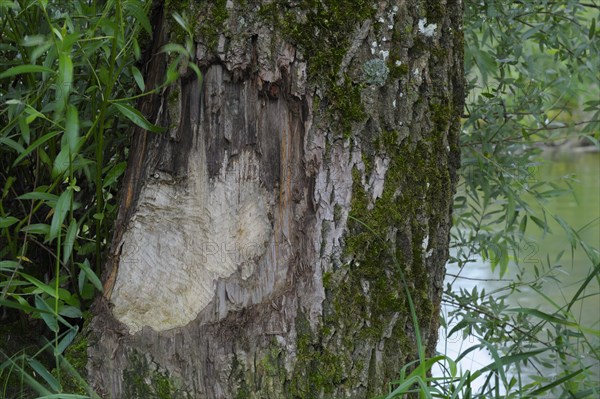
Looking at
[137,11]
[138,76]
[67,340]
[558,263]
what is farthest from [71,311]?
[558,263]

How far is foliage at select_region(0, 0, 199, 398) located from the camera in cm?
176

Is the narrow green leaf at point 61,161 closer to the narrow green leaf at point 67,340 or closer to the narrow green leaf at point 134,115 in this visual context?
the narrow green leaf at point 134,115

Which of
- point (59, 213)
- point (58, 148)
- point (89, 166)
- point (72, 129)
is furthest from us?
point (58, 148)

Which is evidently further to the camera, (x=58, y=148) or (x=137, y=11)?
(x=58, y=148)

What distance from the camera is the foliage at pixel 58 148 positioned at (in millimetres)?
1762

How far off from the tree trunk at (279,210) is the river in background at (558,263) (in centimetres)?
49

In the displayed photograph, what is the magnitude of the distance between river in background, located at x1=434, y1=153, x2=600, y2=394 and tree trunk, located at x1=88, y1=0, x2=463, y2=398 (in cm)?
49

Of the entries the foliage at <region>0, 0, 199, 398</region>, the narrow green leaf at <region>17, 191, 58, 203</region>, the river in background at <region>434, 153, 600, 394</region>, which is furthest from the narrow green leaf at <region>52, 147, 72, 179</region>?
the river in background at <region>434, 153, 600, 394</region>

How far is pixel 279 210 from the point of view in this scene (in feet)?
6.10

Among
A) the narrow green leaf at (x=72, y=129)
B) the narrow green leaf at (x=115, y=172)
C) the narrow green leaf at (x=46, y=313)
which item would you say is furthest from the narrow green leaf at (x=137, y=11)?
the narrow green leaf at (x=46, y=313)

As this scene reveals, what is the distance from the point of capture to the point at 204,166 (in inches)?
73.9

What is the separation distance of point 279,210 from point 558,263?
3.97m

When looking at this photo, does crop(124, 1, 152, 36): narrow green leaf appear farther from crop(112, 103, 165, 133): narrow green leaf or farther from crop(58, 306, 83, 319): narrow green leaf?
crop(58, 306, 83, 319): narrow green leaf

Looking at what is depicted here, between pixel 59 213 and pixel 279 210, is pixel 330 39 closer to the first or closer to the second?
pixel 279 210
